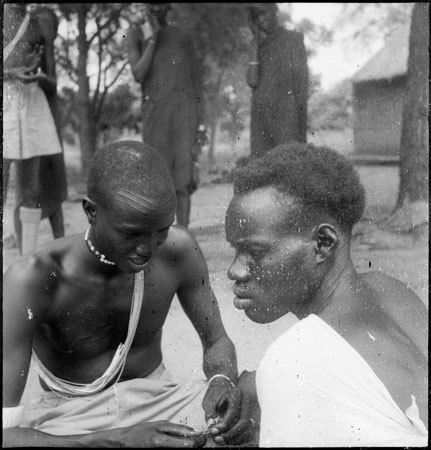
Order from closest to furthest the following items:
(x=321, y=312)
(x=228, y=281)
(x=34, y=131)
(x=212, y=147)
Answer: (x=321, y=312) < (x=228, y=281) < (x=34, y=131) < (x=212, y=147)

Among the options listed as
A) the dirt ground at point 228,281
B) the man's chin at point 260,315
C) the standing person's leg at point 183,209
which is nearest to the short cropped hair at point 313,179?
the man's chin at point 260,315

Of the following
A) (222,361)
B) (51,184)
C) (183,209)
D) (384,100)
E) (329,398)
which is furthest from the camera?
(384,100)

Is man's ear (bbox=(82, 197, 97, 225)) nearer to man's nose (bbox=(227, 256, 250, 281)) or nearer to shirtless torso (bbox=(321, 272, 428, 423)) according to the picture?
man's nose (bbox=(227, 256, 250, 281))

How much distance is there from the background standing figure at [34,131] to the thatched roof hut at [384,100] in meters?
1.93

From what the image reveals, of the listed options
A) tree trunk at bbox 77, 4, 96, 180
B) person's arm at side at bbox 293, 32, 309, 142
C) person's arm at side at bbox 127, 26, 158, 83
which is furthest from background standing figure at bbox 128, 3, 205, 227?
tree trunk at bbox 77, 4, 96, 180

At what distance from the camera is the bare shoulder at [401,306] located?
166 cm

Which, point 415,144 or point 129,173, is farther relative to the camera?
point 415,144

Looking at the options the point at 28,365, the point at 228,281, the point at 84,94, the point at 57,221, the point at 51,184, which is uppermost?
the point at 84,94

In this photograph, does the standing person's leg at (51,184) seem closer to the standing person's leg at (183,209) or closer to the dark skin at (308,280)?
the standing person's leg at (183,209)

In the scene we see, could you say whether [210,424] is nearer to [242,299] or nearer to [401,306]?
[242,299]

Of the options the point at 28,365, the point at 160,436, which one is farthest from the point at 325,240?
the point at 28,365

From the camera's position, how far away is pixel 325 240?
64.2 inches

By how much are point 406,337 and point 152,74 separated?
315 centimetres

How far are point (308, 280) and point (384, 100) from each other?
671cm
